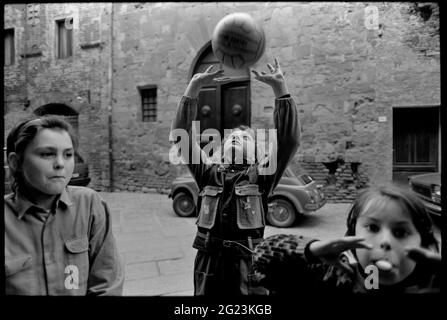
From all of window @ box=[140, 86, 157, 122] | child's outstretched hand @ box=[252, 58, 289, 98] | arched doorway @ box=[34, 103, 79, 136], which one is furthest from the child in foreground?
window @ box=[140, 86, 157, 122]

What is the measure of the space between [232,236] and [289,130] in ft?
1.84

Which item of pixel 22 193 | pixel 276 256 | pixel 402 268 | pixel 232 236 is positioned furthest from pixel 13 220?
pixel 402 268

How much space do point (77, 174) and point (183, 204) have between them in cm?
147

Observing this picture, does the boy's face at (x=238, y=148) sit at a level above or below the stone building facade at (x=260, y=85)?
below

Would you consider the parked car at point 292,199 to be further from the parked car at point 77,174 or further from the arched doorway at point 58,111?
the arched doorway at point 58,111

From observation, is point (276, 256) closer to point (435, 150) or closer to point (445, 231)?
point (445, 231)

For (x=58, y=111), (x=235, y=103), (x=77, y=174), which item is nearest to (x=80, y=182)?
(x=77, y=174)

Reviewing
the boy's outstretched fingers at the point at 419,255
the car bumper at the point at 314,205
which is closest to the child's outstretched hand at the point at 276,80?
the boy's outstretched fingers at the point at 419,255

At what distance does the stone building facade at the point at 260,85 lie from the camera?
1.84 m

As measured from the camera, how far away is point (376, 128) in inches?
86.4

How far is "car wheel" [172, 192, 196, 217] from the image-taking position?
3.11 m

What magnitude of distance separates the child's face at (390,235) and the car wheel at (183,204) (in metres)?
2.06

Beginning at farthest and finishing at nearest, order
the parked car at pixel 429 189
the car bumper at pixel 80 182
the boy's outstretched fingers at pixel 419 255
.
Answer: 1. the car bumper at pixel 80 182
2. the parked car at pixel 429 189
3. the boy's outstretched fingers at pixel 419 255

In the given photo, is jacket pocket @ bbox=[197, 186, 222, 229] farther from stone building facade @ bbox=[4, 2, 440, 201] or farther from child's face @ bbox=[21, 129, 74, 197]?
stone building facade @ bbox=[4, 2, 440, 201]
